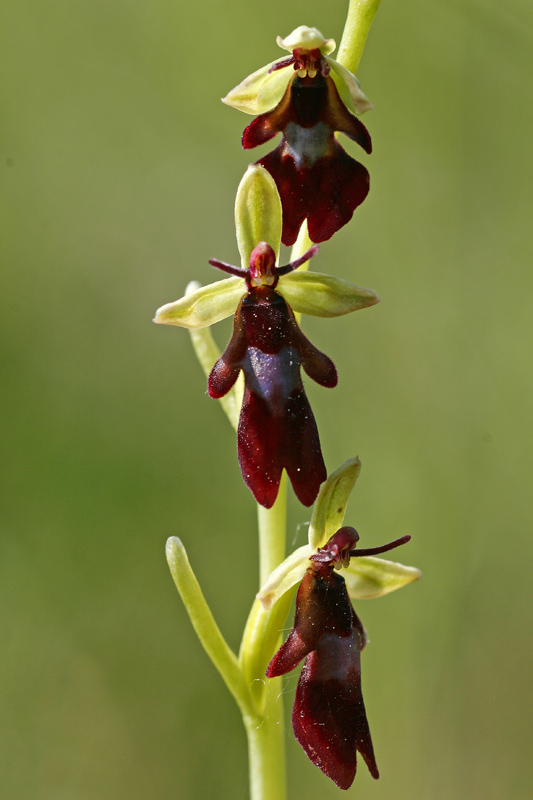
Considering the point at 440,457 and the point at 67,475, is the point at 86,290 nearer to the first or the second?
the point at 67,475

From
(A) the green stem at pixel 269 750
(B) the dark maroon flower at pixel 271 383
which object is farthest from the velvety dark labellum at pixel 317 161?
(A) the green stem at pixel 269 750

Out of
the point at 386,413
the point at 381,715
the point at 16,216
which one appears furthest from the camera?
the point at 16,216

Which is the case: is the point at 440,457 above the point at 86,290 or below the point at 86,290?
below

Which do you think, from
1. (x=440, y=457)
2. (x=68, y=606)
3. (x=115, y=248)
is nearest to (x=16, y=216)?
(x=115, y=248)

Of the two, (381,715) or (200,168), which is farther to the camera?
(200,168)

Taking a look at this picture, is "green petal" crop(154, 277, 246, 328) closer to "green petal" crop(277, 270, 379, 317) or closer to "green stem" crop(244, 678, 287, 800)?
"green petal" crop(277, 270, 379, 317)

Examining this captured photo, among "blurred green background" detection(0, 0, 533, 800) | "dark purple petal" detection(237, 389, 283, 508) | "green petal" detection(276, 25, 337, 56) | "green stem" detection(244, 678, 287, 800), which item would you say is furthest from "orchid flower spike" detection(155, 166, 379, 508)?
"blurred green background" detection(0, 0, 533, 800)

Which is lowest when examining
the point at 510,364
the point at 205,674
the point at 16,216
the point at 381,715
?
the point at 381,715
